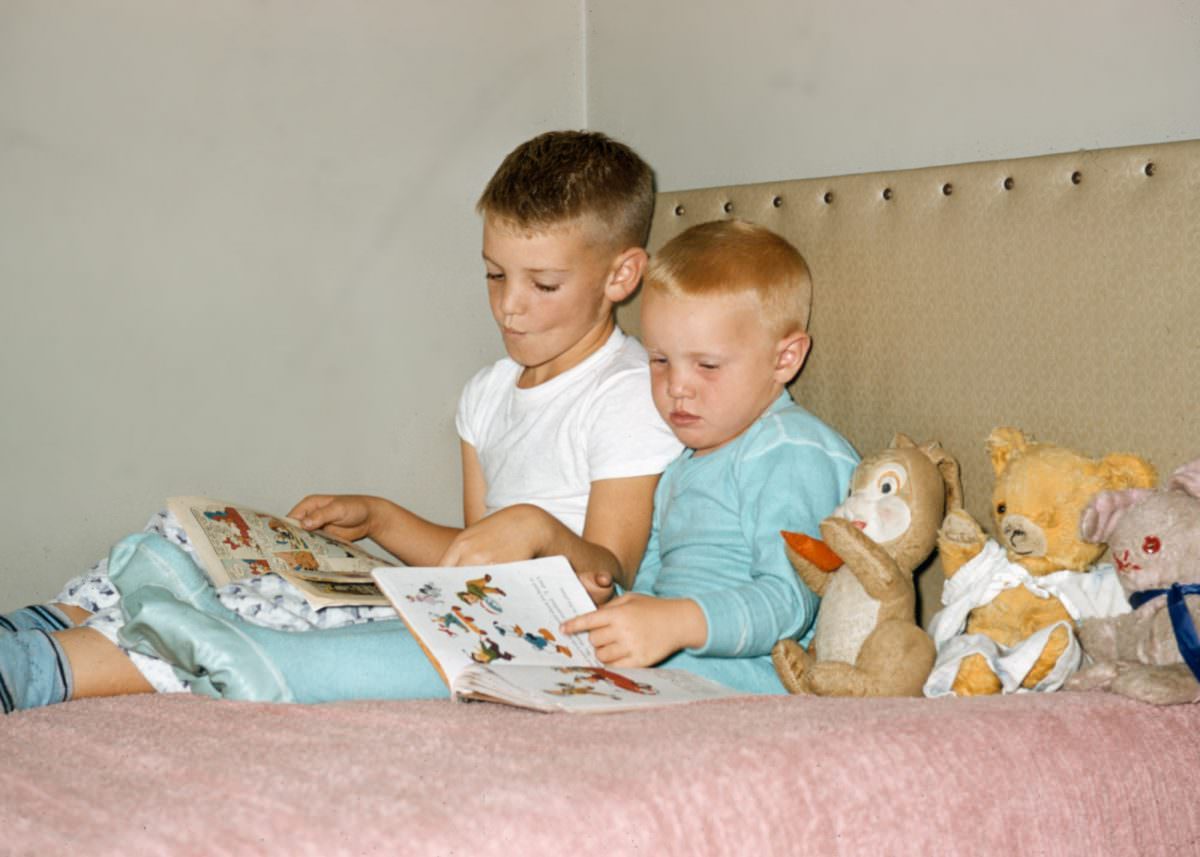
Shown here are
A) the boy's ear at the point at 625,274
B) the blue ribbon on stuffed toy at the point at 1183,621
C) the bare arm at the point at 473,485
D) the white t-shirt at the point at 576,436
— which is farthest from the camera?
the bare arm at the point at 473,485

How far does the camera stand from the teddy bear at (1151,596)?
1240 mm

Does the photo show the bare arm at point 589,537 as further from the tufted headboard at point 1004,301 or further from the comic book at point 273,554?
the tufted headboard at point 1004,301

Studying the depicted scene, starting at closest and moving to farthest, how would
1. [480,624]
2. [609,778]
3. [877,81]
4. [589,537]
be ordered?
[609,778], [480,624], [589,537], [877,81]

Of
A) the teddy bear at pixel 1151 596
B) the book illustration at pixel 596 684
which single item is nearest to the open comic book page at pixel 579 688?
the book illustration at pixel 596 684

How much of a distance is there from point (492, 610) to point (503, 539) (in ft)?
0.57

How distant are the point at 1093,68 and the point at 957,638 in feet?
2.34

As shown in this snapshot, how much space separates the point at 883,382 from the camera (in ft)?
5.82

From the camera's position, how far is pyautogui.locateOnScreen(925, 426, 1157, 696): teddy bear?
1357mm

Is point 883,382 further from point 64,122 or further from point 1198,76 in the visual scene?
point 64,122

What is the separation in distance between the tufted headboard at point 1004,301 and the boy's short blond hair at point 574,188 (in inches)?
6.8

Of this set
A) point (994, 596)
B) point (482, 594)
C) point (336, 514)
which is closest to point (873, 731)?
point (994, 596)

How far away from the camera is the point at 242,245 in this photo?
2039mm

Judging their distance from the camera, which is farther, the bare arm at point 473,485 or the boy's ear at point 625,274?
the bare arm at point 473,485

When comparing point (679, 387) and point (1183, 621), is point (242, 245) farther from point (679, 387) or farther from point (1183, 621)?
point (1183, 621)
